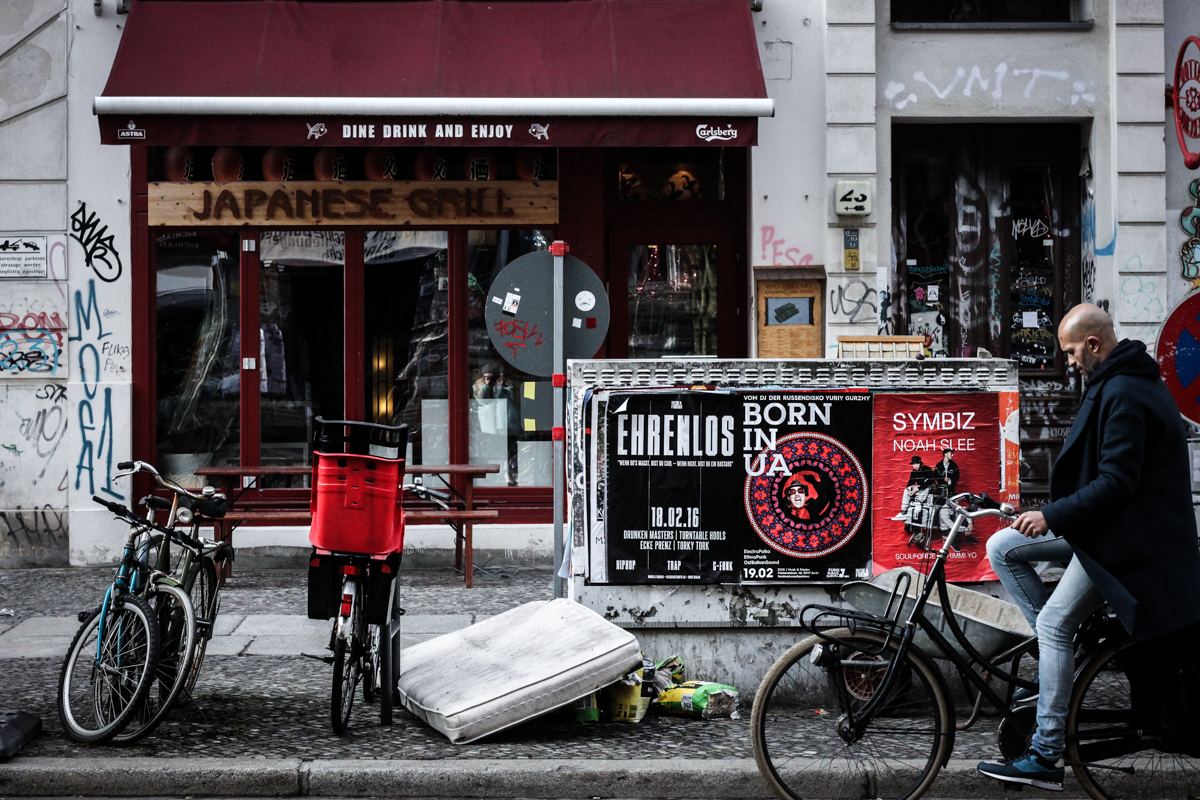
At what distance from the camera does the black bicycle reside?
15.0 ft

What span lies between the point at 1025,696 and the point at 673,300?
6795mm

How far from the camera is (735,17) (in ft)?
34.4

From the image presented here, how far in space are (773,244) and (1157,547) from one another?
21.2 ft

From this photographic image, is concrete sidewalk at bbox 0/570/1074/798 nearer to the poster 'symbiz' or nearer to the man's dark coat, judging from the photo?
the poster 'symbiz'

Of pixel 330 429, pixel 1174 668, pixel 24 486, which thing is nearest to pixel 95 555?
Answer: pixel 24 486

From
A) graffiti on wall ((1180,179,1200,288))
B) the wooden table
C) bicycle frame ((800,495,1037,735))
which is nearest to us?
bicycle frame ((800,495,1037,735))

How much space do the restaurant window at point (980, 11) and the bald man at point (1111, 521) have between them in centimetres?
729

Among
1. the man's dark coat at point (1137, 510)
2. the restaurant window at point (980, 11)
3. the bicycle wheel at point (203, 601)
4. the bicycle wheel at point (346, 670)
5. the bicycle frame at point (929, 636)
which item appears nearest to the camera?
the man's dark coat at point (1137, 510)

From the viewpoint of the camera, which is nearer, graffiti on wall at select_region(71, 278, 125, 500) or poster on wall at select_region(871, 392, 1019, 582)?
poster on wall at select_region(871, 392, 1019, 582)

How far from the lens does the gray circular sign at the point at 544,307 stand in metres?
6.81

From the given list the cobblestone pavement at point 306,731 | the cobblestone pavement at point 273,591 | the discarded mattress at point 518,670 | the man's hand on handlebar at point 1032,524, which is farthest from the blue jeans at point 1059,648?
the cobblestone pavement at point 273,591

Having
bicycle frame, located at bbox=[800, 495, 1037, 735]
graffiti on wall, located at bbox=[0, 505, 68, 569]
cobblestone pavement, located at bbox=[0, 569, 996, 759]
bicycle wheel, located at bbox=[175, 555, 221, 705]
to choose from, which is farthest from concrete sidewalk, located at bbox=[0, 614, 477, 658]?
bicycle frame, located at bbox=[800, 495, 1037, 735]

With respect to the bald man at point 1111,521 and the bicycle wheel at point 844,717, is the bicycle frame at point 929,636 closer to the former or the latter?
the bicycle wheel at point 844,717

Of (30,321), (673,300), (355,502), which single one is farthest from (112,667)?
(673,300)
